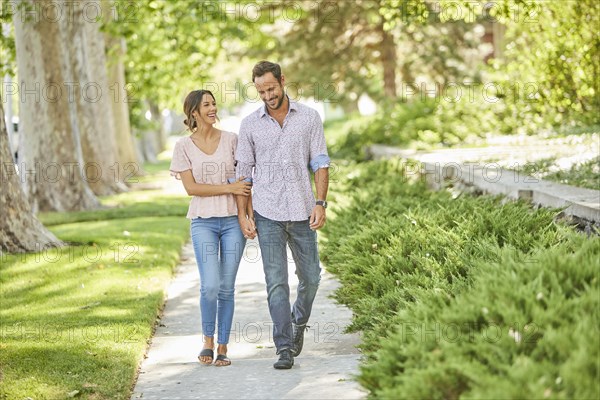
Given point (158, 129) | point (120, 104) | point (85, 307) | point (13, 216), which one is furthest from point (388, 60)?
point (85, 307)

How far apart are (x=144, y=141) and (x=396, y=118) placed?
2174 cm

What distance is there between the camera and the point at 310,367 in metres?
7.53

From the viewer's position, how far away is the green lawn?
7094 mm

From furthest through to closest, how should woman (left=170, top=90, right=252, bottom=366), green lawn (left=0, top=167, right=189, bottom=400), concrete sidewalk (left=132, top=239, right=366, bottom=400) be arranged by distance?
woman (left=170, top=90, right=252, bottom=366)
green lawn (left=0, top=167, right=189, bottom=400)
concrete sidewalk (left=132, top=239, right=366, bottom=400)

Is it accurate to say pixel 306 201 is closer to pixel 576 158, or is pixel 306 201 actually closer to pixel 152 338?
pixel 152 338

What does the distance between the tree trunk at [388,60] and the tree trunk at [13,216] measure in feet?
76.5

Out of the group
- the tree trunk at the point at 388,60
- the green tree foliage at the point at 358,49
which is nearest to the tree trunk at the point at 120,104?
the green tree foliage at the point at 358,49

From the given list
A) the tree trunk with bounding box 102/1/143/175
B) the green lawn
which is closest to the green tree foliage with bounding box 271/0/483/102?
the tree trunk with bounding box 102/1/143/175

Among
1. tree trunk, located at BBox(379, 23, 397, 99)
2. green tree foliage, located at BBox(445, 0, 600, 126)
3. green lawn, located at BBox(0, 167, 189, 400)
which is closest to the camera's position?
green lawn, located at BBox(0, 167, 189, 400)

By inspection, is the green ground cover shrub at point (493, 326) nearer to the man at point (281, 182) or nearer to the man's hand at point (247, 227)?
the man at point (281, 182)

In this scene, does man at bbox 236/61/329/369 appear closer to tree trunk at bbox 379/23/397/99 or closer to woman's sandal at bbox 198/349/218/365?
woman's sandal at bbox 198/349/218/365

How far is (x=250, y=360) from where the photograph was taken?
311 inches

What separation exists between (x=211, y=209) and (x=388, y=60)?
28746 mm

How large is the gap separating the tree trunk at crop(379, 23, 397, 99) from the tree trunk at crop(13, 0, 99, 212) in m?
17.6
